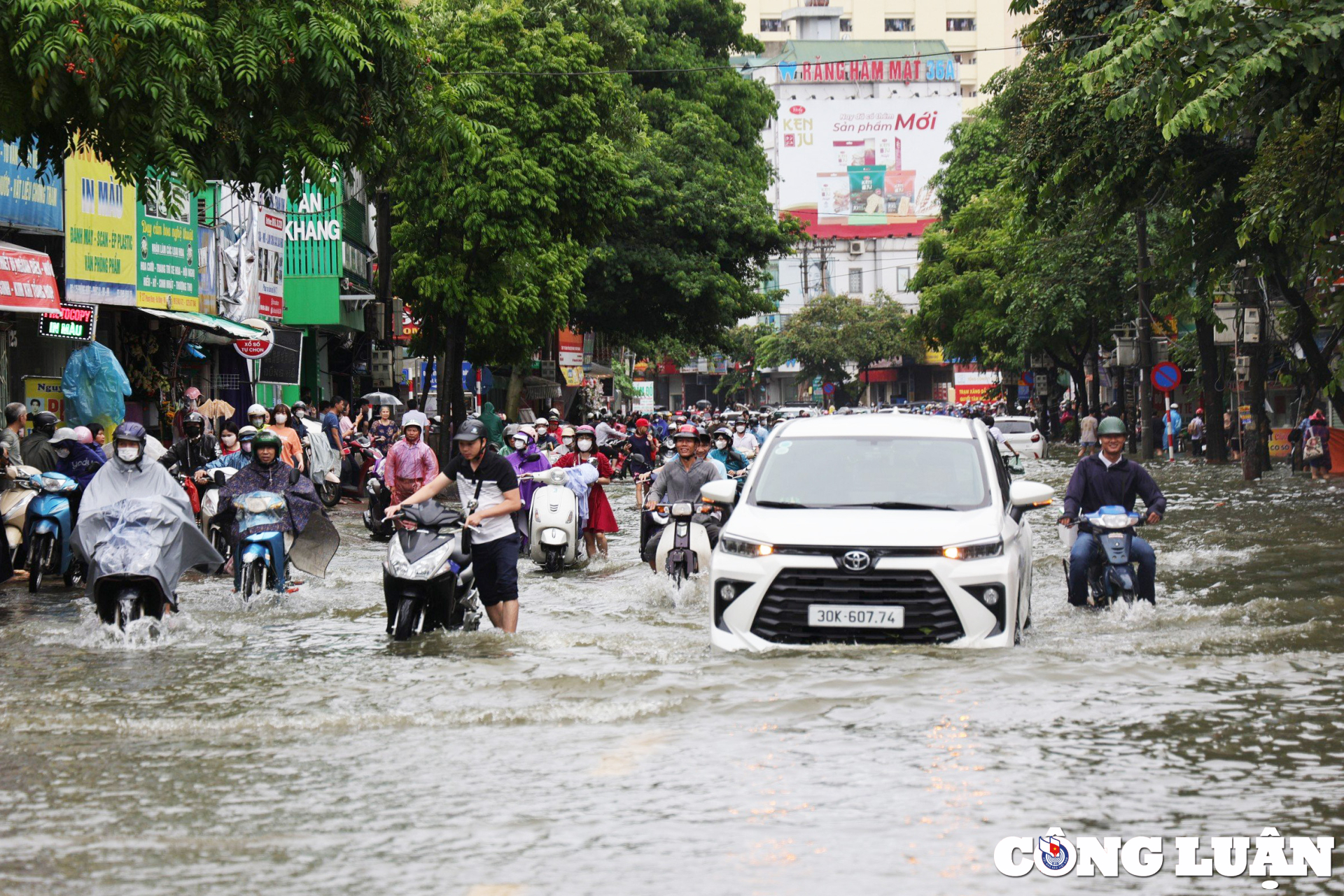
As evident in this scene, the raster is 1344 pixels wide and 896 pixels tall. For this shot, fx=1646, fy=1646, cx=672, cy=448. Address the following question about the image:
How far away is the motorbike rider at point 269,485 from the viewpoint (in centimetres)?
1295

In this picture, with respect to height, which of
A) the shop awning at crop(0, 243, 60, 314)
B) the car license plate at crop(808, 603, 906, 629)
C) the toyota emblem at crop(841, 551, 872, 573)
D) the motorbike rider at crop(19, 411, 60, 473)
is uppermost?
the shop awning at crop(0, 243, 60, 314)

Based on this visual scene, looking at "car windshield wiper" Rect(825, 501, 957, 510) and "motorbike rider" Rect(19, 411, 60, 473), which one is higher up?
"motorbike rider" Rect(19, 411, 60, 473)

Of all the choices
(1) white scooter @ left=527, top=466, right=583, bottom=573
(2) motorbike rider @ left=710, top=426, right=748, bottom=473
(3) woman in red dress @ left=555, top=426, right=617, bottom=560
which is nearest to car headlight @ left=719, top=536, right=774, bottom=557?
(1) white scooter @ left=527, top=466, right=583, bottom=573

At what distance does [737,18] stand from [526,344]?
81.3ft

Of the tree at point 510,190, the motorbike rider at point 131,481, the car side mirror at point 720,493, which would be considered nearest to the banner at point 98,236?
the tree at point 510,190

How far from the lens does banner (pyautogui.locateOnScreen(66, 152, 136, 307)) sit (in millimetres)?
19462

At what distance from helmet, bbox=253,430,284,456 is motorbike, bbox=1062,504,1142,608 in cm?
619

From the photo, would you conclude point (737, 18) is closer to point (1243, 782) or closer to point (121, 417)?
point (121, 417)

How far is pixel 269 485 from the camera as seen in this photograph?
12977 millimetres

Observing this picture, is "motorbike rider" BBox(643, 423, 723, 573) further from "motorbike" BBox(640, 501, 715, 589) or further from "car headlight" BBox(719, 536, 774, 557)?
"car headlight" BBox(719, 536, 774, 557)

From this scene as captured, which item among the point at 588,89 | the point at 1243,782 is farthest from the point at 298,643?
the point at 588,89

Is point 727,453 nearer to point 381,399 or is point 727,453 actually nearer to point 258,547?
point 258,547

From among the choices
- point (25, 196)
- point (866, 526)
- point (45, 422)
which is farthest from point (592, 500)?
point (866, 526)

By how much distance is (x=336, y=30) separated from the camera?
429 inches
